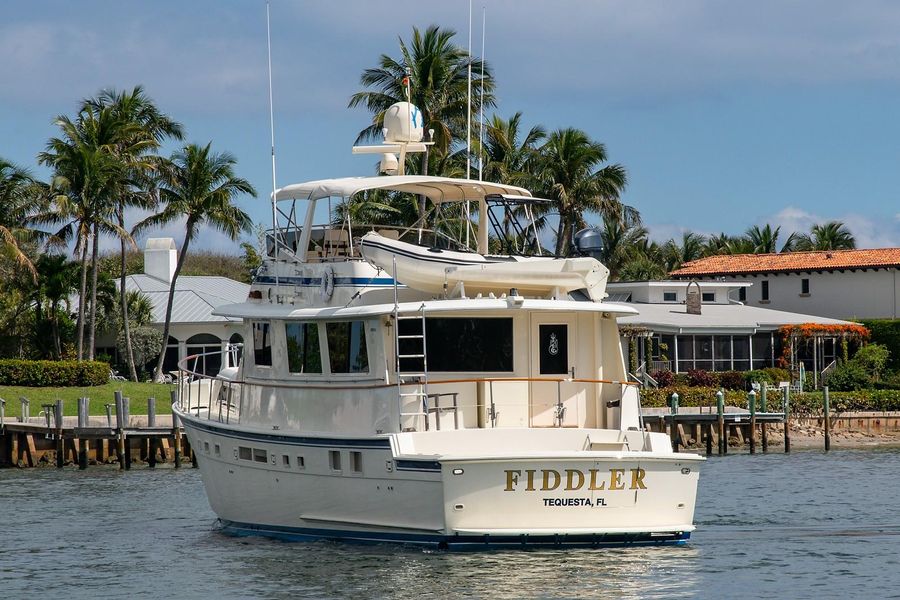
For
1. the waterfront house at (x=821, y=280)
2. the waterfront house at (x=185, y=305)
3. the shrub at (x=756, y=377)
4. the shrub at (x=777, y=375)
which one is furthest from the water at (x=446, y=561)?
the waterfront house at (x=821, y=280)

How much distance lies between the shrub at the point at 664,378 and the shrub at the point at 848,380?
253 inches

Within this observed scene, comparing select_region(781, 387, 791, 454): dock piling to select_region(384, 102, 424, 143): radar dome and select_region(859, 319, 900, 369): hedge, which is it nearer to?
select_region(859, 319, 900, 369): hedge

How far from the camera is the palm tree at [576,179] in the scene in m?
61.9

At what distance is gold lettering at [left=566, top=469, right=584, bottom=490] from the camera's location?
60.5 ft

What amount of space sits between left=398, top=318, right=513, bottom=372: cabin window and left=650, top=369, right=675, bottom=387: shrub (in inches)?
1313

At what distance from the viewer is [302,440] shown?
811 inches

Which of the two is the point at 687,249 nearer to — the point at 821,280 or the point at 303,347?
the point at 821,280

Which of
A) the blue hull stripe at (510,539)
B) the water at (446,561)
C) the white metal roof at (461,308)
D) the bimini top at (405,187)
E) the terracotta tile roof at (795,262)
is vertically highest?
the terracotta tile roof at (795,262)

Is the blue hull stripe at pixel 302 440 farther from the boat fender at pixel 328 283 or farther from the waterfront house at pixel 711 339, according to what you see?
the waterfront house at pixel 711 339

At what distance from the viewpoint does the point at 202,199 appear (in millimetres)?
58531

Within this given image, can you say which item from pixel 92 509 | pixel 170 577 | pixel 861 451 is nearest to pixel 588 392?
pixel 170 577

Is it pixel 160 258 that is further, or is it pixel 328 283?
pixel 160 258

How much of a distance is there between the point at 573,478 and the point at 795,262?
178ft

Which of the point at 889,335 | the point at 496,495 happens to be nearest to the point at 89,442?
the point at 496,495
